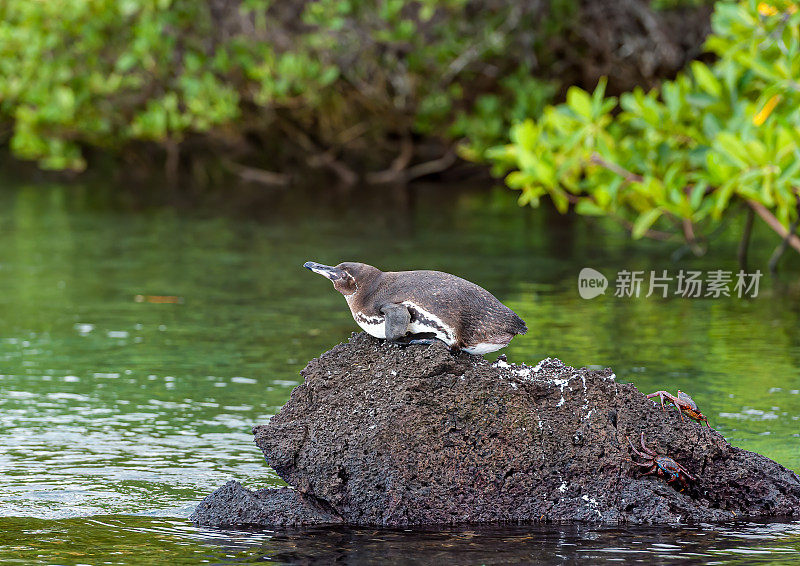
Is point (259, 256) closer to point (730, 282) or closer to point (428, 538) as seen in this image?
point (730, 282)

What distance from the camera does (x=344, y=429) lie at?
16.9ft

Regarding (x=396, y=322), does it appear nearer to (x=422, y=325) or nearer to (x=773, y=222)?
(x=422, y=325)

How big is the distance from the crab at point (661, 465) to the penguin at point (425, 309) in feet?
2.18

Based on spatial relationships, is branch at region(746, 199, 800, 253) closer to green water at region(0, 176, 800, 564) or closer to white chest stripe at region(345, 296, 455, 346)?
green water at region(0, 176, 800, 564)

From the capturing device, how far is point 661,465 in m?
5.15

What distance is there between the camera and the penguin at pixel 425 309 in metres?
5.31

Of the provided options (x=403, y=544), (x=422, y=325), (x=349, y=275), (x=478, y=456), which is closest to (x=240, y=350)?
(x=349, y=275)

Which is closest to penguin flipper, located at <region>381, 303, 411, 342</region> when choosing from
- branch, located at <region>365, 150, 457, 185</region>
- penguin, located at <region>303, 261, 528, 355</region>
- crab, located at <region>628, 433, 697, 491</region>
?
penguin, located at <region>303, 261, 528, 355</region>

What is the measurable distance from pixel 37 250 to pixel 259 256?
2.30 metres

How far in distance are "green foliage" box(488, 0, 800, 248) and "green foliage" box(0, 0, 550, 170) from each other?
25.1 ft

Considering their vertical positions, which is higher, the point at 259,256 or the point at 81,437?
the point at 259,256

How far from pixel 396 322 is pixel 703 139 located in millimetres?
6181

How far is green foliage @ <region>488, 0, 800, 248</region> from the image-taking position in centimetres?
931

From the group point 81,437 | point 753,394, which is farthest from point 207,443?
point 753,394
